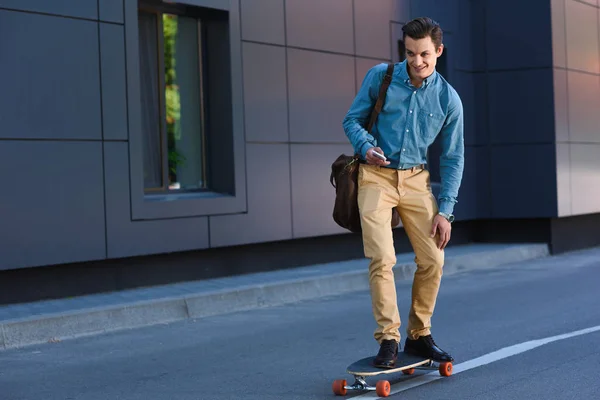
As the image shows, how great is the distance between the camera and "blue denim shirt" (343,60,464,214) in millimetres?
5684

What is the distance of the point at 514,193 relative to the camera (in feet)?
52.9

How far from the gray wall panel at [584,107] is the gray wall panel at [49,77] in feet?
29.2

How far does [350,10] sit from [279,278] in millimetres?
4231

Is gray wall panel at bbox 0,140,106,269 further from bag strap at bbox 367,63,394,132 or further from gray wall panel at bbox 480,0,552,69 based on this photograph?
gray wall panel at bbox 480,0,552,69

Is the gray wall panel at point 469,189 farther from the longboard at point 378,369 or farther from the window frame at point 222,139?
the longboard at point 378,369

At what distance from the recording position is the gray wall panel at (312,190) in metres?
12.8

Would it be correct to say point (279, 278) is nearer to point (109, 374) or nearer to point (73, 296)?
point (73, 296)

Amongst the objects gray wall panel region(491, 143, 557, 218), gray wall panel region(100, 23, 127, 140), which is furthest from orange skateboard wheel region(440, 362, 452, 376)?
gray wall panel region(491, 143, 557, 218)

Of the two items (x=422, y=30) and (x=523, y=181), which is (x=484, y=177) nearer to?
(x=523, y=181)

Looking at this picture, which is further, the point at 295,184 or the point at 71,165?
the point at 295,184

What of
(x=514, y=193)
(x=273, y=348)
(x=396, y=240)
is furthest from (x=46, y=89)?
(x=514, y=193)

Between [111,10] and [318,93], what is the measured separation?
354cm

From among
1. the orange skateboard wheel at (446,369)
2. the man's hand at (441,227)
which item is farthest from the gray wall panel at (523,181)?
the man's hand at (441,227)

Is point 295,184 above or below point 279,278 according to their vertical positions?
above
